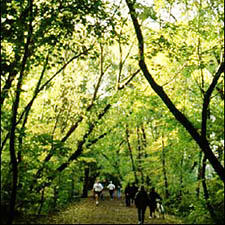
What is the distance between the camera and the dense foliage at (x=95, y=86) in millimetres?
8438

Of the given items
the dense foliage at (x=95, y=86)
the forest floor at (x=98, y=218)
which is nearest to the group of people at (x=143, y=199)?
the forest floor at (x=98, y=218)

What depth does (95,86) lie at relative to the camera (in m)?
18.3

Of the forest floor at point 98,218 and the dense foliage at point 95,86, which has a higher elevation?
the dense foliage at point 95,86

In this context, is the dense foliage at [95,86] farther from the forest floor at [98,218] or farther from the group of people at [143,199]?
the group of people at [143,199]

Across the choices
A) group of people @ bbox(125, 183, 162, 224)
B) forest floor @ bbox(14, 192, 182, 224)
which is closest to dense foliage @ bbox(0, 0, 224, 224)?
forest floor @ bbox(14, 192, 182, 224)

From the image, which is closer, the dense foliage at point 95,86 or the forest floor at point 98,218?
the dense foliage at point 95,86

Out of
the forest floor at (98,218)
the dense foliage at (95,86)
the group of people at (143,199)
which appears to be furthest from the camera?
the forest floor at (98,218)

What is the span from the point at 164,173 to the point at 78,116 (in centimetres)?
1184

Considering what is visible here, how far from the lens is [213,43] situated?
12.0 metres

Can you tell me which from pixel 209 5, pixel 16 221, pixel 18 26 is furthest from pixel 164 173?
pixel 18 26

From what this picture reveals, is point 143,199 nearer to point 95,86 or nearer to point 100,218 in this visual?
point 100,218

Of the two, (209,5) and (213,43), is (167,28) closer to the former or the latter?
(209,5)

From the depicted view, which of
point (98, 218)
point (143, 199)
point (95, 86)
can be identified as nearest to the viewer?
point (143, 199)

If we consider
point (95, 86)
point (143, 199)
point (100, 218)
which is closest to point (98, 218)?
point (100, 218)
